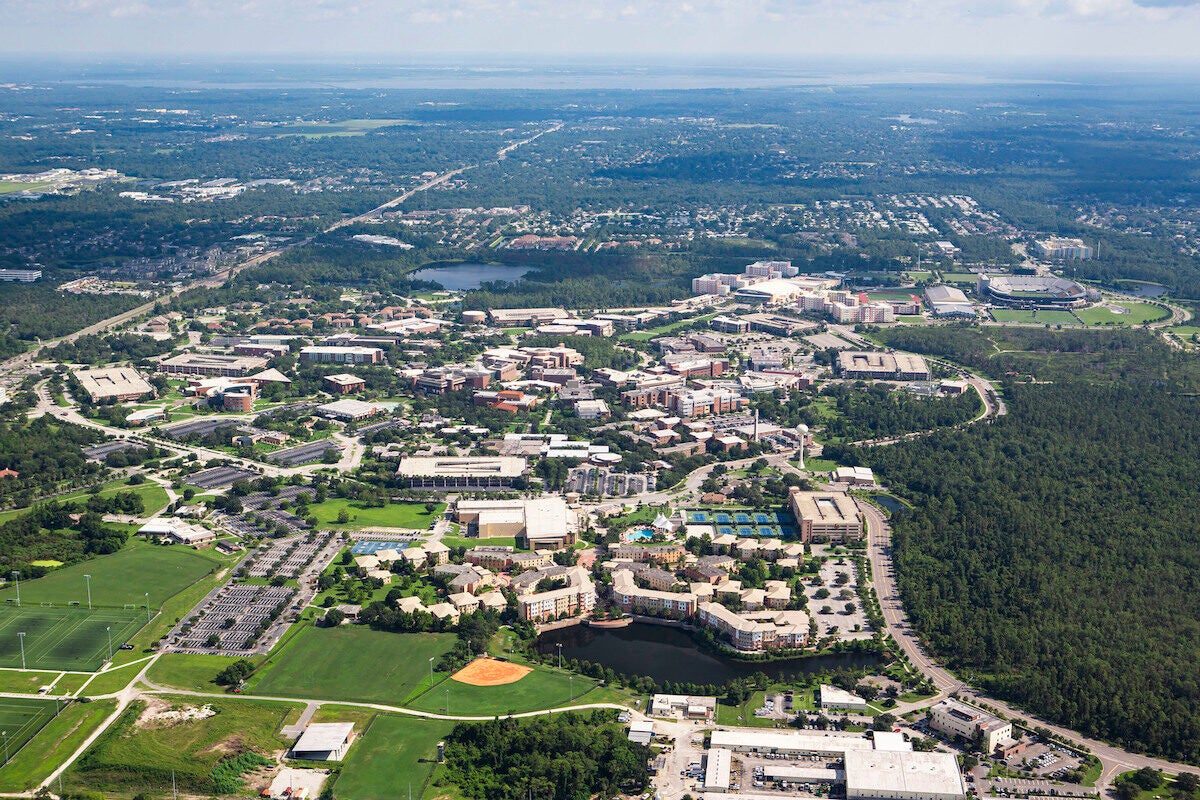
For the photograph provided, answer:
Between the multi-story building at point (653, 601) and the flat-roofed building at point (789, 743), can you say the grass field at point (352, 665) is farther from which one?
the flat-roofed building at point (789, 743)

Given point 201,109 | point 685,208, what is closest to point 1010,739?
point 685,208

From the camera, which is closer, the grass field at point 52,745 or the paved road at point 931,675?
the grass field at point 52,745

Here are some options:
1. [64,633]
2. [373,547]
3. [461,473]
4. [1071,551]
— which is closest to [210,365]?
[461,473]

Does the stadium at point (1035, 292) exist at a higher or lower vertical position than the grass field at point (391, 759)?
higher

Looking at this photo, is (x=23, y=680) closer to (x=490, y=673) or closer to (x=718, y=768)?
(x=490, y=673)

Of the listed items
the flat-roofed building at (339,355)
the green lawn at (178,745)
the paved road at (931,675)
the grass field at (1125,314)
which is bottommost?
the paved road at (931,675)

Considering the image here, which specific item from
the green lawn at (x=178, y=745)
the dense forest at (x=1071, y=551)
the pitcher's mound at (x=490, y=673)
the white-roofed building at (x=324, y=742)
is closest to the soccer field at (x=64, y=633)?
the green lawn at (x=178, y=745)

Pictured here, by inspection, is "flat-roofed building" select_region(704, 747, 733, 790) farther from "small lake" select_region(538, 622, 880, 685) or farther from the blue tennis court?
the blue tennis court

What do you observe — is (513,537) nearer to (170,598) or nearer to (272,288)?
(170,598)
